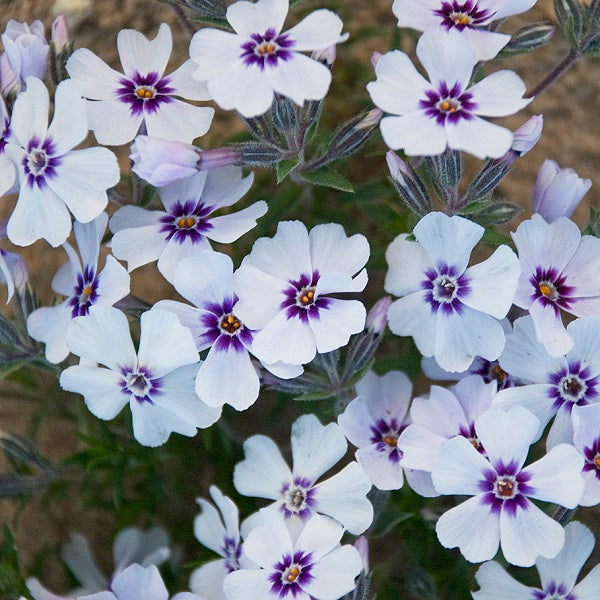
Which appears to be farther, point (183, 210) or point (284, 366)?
point (183, 210)

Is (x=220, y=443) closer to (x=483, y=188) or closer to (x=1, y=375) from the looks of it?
(x=1, y=375)

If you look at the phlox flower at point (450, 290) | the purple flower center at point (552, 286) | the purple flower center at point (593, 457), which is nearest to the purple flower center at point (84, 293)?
the phlox flower at point (450, 290)

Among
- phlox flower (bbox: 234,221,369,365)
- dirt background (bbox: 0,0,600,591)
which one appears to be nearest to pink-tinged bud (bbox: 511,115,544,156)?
phlox flower (bbox: 234,221,369,365)

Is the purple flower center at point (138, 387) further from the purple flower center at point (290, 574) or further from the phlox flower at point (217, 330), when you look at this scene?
the purple flower center at point (290, 574)

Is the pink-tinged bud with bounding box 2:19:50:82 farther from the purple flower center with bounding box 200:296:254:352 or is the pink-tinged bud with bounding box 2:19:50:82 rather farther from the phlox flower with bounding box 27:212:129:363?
the purple flower center with bounding box 200:296:254:352

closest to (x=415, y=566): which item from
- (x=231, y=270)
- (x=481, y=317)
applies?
(x=481, y=317)

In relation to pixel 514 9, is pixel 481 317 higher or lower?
lower
